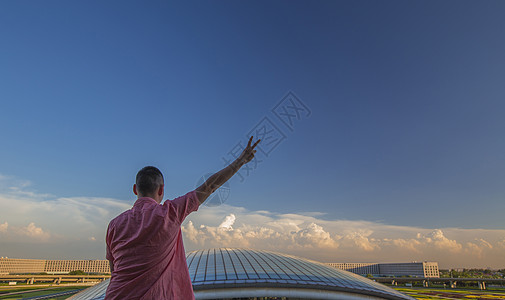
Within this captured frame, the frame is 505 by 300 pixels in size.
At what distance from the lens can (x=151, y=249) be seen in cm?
212

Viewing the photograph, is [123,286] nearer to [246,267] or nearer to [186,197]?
[186,197]

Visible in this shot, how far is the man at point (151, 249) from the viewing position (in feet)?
6.88

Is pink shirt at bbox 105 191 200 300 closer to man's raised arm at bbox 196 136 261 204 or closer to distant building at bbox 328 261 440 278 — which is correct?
man's raised arm at bbox 196 136 261 204

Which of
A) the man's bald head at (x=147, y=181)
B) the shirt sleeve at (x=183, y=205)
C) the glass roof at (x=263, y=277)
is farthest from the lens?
the glass roof at (x=263, y=277)

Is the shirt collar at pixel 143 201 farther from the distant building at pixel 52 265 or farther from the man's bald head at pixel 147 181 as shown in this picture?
the distant building at pixel 52 265

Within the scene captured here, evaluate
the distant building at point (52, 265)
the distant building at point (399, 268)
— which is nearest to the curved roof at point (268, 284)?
the distant building at point (399, 268)

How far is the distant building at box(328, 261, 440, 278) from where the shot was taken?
14223cm

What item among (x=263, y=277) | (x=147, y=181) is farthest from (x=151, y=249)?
(x=263, y=277)

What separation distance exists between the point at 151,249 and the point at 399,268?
590 ft

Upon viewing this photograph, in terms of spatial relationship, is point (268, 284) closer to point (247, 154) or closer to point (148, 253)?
point (247, 154)

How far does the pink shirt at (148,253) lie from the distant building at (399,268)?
137680 millimetres

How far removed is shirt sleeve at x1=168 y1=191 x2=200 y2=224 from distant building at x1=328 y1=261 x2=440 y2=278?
138 meters

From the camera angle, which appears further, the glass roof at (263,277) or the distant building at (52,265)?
the distant building at (52,265)

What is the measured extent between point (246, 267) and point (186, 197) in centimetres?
1746
